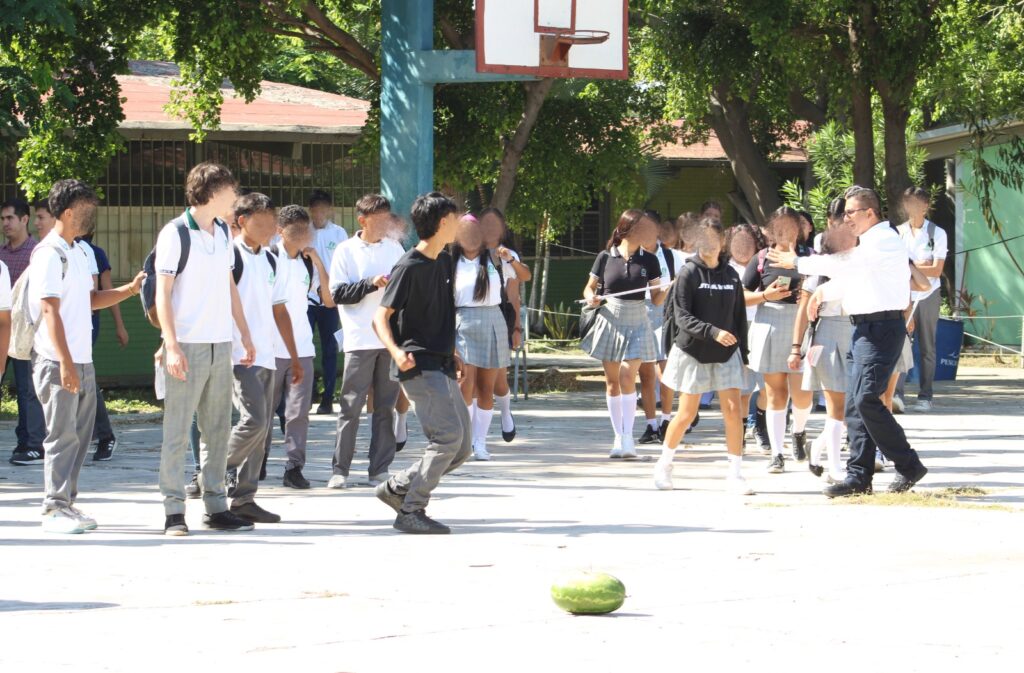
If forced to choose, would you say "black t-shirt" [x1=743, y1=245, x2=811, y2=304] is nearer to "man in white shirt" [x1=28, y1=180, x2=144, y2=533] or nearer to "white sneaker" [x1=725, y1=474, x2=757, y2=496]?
"white sneaker" [x1=725, y1=474, x2=757, y2=496]

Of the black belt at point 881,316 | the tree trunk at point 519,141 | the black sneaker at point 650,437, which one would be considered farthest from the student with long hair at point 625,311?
the tree trunk at point 519,141

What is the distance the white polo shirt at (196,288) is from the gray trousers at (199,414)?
0.08 meters

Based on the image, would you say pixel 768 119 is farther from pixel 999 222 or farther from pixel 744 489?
pixel 744 489

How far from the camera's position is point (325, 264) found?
46.8 feet

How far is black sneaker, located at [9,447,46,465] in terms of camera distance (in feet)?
36.9

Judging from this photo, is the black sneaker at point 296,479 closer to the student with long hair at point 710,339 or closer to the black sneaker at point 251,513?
the black sneaker at point 251,513

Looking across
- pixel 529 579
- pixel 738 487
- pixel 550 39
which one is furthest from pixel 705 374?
pixel 550 39

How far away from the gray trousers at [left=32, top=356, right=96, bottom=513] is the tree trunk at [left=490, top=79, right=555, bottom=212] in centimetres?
943

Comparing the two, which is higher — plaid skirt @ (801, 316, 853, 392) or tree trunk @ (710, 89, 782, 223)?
tree trunk @ (710, 89, 782, 223)

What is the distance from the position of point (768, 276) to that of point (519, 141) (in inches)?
291

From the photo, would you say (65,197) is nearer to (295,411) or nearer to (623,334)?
(295,411)

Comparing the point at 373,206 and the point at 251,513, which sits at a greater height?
the point at 373,206

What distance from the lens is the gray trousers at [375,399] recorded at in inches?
378

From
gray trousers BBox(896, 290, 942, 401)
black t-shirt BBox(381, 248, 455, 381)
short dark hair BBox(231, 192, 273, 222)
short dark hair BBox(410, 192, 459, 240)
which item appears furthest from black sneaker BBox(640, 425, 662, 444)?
short dark hair BBox(410, 192, 459, 240)
